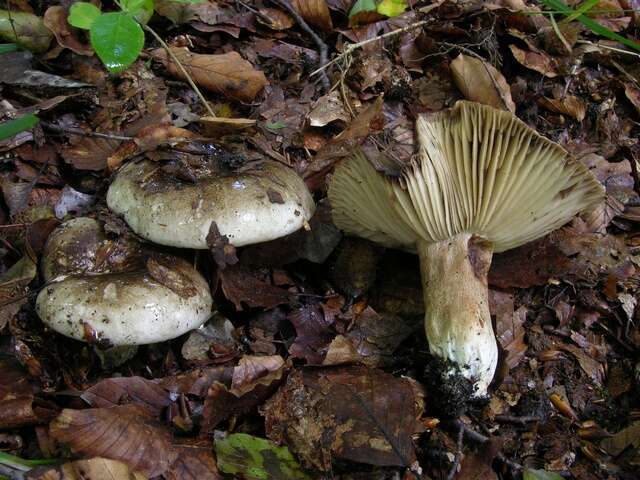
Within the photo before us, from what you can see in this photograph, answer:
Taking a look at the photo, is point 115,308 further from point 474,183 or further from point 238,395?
point 474,183

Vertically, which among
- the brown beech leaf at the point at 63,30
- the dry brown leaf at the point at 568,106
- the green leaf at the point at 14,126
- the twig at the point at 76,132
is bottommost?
the dry brown leaf at the point at 568,106

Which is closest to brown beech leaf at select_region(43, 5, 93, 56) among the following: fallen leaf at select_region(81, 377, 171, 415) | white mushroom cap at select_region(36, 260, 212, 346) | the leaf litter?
the leaf litter

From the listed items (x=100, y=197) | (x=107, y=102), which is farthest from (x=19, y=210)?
(x=107, y=102)

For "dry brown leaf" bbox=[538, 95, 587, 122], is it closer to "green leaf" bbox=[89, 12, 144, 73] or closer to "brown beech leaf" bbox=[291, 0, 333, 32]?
"brown beech leaf" bbox=[291, 0, 333, 32]

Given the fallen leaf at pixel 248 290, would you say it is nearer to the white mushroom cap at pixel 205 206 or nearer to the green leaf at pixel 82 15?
the white mushroom cap at pixel 205 206

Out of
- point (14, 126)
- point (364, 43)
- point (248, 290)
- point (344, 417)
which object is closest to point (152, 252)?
point (248, 290)

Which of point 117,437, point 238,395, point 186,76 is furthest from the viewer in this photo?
point 186,76

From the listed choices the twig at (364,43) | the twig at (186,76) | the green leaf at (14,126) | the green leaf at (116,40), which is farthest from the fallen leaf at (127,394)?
the twig at (364,43)
